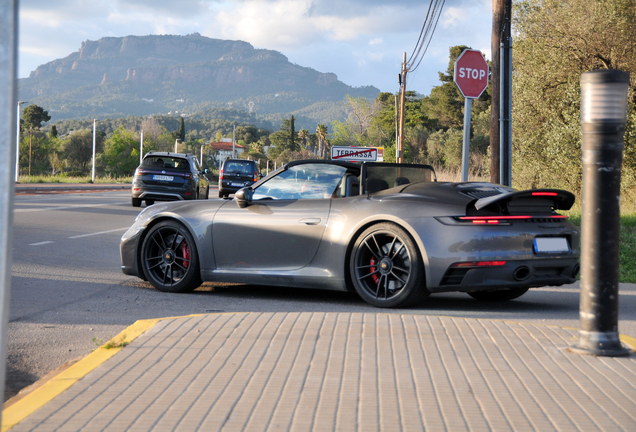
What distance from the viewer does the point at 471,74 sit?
448 inches

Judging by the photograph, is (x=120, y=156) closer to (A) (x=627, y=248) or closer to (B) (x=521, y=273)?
(A) (x=627, y=248)

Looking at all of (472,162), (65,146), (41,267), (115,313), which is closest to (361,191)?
(115,313)

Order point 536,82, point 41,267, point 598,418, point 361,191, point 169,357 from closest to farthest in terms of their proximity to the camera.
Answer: point 598,418, point 169,357, point 361,191, point 41,267, point 536,82

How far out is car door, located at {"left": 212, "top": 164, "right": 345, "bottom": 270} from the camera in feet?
20.1

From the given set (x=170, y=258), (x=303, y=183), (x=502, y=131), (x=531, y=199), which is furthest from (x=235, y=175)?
(x=531, y=199)

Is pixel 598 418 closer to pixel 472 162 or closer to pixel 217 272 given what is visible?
pixel 217 272

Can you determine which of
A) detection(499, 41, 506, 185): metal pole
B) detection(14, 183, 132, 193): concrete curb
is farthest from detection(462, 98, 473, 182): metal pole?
detection(14, 183, 132, 193): concrete curb

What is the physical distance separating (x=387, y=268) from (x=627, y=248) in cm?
702

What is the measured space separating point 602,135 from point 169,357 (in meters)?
2.89

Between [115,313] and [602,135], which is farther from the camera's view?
[115,313]

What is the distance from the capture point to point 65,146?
96375 millimetres

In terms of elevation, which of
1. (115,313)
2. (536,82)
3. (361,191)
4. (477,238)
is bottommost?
(115,313)

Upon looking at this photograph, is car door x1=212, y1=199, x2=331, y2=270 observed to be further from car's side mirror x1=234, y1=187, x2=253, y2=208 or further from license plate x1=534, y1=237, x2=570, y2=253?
license plate x1=534, y1=237, x2=570, y2=253

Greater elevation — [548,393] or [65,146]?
[65,146]
